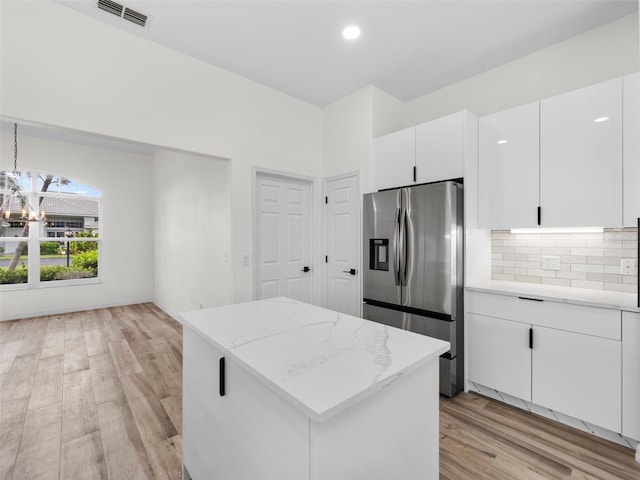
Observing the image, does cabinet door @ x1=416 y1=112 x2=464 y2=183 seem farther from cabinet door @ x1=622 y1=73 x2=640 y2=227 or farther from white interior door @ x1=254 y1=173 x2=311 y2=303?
white interior door @ x1=254 y1=173 x2=311 y2=303

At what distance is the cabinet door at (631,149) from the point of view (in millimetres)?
2088

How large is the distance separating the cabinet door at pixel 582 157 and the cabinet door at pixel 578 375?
0.84m

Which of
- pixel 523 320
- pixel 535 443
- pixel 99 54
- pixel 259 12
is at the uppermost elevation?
pixel 259 12

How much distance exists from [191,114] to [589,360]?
3.72 meters

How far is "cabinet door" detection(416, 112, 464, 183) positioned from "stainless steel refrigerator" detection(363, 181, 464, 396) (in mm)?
216

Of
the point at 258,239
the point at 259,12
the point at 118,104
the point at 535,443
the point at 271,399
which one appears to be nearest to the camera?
the point at 271,399

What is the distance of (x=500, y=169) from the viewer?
109 inches

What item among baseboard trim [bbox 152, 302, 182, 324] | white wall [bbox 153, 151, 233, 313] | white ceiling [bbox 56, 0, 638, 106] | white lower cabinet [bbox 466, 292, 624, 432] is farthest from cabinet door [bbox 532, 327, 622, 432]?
baseboard trim [bbox 152, 302, 182, 324]

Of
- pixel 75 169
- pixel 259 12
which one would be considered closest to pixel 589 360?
pixel 259 12

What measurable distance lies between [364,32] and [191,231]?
342 centimetres

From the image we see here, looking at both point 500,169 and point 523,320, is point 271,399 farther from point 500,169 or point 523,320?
point 500,169

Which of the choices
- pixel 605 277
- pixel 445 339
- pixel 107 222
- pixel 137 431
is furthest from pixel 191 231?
pixel 605 277

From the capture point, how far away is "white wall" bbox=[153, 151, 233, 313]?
3.61 meters

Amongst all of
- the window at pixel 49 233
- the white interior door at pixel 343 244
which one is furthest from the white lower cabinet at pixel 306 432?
the window at pixel 49 233
